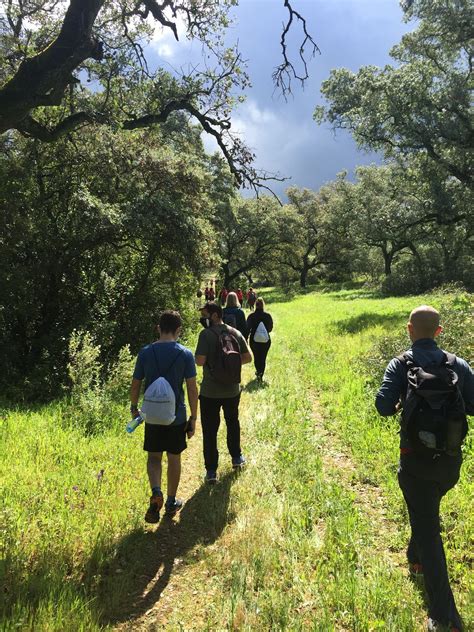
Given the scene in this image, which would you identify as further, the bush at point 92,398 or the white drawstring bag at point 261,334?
the white drawstring bag at point 261,334

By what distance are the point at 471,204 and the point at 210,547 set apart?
53.5 feet

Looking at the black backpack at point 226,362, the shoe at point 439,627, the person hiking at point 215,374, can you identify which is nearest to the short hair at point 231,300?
the person hiking at point 215,374

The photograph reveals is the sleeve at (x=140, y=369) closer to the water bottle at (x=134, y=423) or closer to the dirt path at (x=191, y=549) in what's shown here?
the water bottle at (x=134, y=423)

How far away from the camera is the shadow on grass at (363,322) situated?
46.0 ft

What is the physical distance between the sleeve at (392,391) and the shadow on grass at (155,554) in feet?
7.49

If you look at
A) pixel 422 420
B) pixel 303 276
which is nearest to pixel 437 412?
pixel 422 420

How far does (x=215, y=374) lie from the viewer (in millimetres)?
4750

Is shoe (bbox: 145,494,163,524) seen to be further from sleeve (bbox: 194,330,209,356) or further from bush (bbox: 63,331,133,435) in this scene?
bush (bbox: 63,331,133,435)

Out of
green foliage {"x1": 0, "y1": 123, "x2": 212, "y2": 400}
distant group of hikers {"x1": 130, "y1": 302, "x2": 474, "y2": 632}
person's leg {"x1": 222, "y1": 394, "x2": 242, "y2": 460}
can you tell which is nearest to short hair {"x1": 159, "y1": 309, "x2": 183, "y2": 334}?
distant group of hikers {"x1": 130, "y1": 302, "x2": 474, "y2": 632}

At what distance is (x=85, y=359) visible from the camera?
758 centimetres

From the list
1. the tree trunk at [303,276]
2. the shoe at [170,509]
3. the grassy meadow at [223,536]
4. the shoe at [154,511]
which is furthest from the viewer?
the tree trunk at [303,276]

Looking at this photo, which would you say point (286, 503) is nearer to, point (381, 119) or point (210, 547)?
point (210, 547)

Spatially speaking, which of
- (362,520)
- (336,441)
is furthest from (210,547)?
(336,441)

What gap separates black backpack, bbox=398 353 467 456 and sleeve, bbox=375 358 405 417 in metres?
0.19
